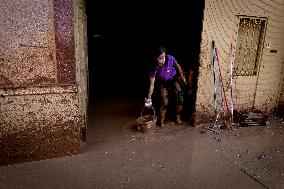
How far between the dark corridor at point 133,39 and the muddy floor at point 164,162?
2.18 m

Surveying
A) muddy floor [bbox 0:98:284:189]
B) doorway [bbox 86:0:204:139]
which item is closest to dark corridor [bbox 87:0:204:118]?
doorway [bbox 86:0:204:139]

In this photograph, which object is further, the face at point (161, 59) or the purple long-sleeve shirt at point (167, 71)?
the purple long-sleeve shirt at point (167, 71)

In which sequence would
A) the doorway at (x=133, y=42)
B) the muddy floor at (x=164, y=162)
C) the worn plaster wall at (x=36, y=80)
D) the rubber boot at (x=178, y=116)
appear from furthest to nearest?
the doorway at (x=133, y=42), the rubber boot at (x=178, y=116), the muddy floor at (x=164, y=162), the worn plaster wall at (x=36, y=80)

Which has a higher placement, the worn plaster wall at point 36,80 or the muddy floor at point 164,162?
the worn plaster wall at point 36,80

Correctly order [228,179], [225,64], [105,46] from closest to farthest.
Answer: [228,179], [225,64], [105,46]

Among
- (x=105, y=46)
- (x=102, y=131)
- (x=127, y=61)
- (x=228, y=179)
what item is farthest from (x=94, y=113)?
(x=105, y=46)

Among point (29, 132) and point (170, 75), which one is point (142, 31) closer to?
point (170, 75)

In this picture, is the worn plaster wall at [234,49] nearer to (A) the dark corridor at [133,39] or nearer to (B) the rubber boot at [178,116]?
(A) the dark corridor at [133,39]

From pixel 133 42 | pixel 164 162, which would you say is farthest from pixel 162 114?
pixel 133 42

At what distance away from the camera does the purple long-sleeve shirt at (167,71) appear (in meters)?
6.37

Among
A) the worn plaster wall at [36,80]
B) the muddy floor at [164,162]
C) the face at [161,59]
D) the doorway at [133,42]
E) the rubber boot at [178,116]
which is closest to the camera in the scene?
the worn plaster wall at [36,80]

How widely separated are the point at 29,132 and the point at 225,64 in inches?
202

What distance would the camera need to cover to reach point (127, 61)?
13641 mm

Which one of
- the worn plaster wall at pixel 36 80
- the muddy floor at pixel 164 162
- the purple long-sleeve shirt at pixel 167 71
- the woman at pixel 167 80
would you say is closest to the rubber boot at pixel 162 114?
the woman at pixel 167 80
